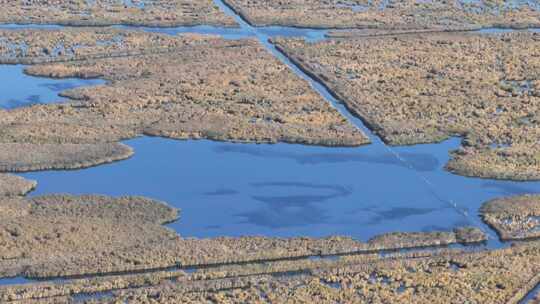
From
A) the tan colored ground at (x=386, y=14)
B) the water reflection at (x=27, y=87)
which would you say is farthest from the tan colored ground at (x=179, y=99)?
the tan colored ground at (x=386, y=14)

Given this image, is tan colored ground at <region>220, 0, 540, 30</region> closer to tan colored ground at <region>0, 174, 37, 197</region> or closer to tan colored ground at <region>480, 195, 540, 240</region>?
tan colored ground at <region>480, 195, 540, 240</region>

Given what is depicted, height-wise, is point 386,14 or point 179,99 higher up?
point 386,14

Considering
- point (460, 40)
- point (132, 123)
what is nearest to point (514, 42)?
point (460, 40)

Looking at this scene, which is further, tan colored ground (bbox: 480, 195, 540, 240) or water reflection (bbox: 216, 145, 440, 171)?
water reflection (bbox: 216, 145, 440, 171)

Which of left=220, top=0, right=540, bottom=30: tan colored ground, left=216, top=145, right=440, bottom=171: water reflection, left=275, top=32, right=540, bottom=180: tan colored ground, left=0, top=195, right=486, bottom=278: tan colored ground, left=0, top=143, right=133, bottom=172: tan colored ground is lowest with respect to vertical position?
left=0, top=195, right=486, bottom=278: tan colored ground

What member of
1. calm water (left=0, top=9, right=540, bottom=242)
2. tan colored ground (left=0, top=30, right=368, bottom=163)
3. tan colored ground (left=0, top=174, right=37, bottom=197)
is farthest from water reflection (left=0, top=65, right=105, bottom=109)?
tan colored ground (left=0, top=174, right=37, bottom=197)

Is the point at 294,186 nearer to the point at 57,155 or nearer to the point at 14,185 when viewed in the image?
the point at 57,155

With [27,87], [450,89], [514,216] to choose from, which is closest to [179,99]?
[27,87]
